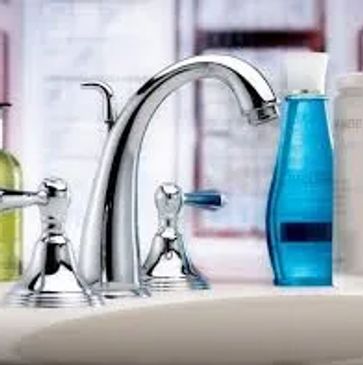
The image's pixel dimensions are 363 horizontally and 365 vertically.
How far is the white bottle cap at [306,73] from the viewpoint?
92 centimetres

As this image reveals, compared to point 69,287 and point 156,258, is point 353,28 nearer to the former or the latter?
point 156,258

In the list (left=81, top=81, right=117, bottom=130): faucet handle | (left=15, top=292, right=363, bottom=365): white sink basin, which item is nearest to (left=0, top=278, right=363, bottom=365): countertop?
(left=15, top=292, right=363, bottom=365): white sink basin

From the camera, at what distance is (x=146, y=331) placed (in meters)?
0.64

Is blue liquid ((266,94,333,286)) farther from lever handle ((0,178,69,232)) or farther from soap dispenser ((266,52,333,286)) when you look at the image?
lever handle ((0,178,69,232))

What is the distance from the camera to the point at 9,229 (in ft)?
3.27

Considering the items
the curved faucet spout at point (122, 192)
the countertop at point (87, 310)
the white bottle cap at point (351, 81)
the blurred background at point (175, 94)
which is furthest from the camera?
the blurred background at point (175, 94)

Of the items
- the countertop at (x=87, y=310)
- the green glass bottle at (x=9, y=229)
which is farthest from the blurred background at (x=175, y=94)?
the countertop at (x=87, y=310)

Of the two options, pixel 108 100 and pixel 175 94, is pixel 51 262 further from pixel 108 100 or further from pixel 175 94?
pixel 175 94

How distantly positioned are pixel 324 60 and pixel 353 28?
17 centimetres

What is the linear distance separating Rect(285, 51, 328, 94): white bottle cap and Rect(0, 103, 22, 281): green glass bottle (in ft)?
0.95

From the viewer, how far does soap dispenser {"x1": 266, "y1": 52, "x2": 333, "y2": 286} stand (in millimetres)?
922

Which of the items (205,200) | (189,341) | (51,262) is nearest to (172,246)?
(205,200)

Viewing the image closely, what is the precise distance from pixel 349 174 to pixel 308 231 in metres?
0.09

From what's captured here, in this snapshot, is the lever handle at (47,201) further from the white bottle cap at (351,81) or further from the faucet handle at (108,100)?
the white bottle cap at (351,81)
